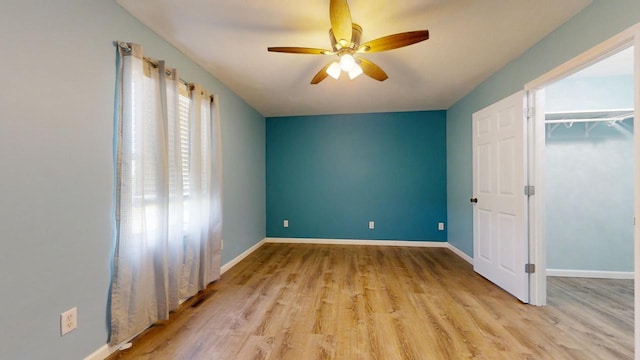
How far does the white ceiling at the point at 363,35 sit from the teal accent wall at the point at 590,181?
1.12 m

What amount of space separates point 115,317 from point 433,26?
10.3 feet

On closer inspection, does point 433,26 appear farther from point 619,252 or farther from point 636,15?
point 619,252

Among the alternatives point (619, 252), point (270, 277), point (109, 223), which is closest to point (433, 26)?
point (109, 223)

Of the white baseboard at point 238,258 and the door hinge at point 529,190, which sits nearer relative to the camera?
the door hinge at point 529,190

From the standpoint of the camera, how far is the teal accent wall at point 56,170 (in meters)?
1.10

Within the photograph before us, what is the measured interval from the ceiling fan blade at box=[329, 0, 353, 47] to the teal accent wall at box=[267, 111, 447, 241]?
2.66 m

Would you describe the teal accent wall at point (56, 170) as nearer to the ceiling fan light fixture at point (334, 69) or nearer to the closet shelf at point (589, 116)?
the ceiling fan light fixture at point (334, 69)

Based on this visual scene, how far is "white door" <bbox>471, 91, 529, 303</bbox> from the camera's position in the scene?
2.26 metres

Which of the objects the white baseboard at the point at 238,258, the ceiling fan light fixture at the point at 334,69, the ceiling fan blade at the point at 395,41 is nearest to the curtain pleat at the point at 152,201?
the white baseboard at the point at 238,258

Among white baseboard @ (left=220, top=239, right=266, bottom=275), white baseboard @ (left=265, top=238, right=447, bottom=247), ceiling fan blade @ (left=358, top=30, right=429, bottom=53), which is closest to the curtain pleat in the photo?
white baseboard @ (left=220, top=239, right=266, bottom=275)

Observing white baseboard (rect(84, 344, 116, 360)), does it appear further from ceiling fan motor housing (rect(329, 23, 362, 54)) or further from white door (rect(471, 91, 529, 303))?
white door (rect(471, 91, 529, 303))

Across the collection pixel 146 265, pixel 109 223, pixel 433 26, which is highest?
pixel 433 26

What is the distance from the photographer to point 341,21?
153 centimetres

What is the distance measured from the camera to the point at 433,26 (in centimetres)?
188
